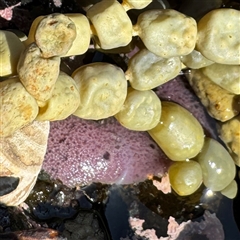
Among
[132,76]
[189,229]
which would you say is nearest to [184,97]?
[132,76]

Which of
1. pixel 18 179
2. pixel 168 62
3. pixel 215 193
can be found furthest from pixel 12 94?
pixel 215 193

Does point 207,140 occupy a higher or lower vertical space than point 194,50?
lower

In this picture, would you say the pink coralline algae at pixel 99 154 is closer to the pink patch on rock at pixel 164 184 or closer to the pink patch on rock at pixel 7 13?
the pink patch on rock at pixel 164 184

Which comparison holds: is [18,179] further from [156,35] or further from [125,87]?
[156,35]

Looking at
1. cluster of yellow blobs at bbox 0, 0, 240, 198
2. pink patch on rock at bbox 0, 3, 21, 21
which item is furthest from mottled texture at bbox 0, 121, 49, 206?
pink patch on rock at bbox 0, 3, 21, 21

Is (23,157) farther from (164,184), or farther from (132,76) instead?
(164,184)

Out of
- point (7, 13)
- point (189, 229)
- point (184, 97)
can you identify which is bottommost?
point (189, 229)

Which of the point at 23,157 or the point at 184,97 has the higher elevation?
the point at 23,157
